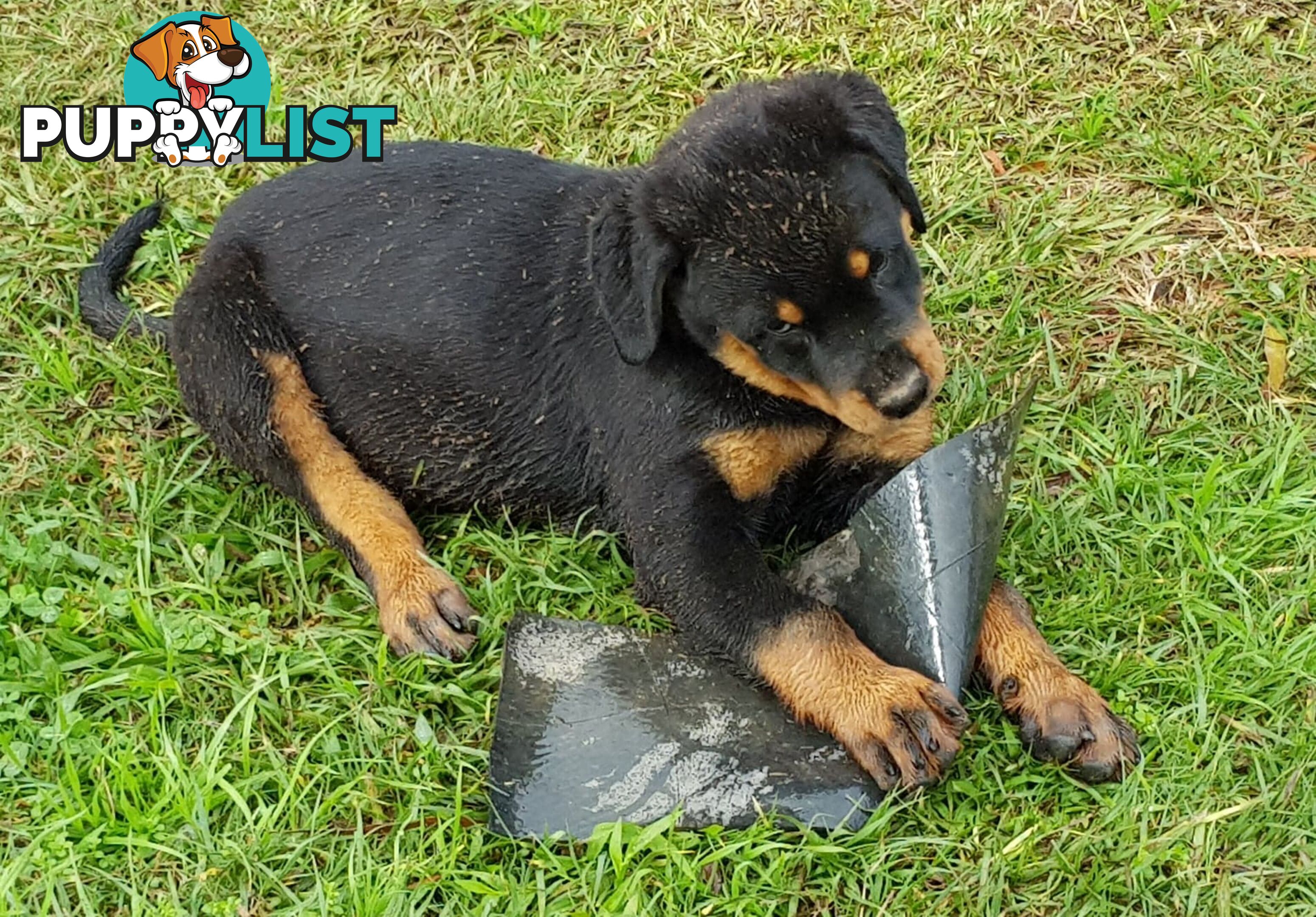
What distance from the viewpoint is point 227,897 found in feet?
11.2

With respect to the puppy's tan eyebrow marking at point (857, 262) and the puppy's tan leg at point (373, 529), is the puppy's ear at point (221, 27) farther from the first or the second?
the puppy's tan eyebrow marking at point (857, 262)

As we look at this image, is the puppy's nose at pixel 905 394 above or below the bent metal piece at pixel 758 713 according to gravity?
above

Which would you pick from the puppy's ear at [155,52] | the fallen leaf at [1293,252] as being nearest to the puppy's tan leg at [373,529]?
the puppy's ear at [155,52]

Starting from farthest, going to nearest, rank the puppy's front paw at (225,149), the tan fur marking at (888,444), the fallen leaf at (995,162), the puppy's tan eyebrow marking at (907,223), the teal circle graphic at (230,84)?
1. the teal circle graphic at (230,84)
2. the puppy's front paw at (225,149)
3. the fallen leaf at (995,162)
4. the tan fur marking at (888,444)
5. the puppy's tan eyebrow marking at (907,223)

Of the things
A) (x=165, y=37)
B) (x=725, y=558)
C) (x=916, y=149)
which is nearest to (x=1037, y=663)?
(x=725, y=558)

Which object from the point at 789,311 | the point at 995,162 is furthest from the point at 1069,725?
the point at 995,162

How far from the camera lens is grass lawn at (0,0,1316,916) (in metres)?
3.38

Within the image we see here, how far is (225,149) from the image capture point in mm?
5777

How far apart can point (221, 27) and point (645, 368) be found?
350 cm

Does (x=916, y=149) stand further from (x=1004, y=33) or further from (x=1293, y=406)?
(x=1293, y=406)

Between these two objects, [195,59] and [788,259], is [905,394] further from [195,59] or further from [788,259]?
[195,59]

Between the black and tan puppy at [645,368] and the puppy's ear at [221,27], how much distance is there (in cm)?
188

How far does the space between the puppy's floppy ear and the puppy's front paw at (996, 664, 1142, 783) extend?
1299 millimetres

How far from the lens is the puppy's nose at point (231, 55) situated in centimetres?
609
